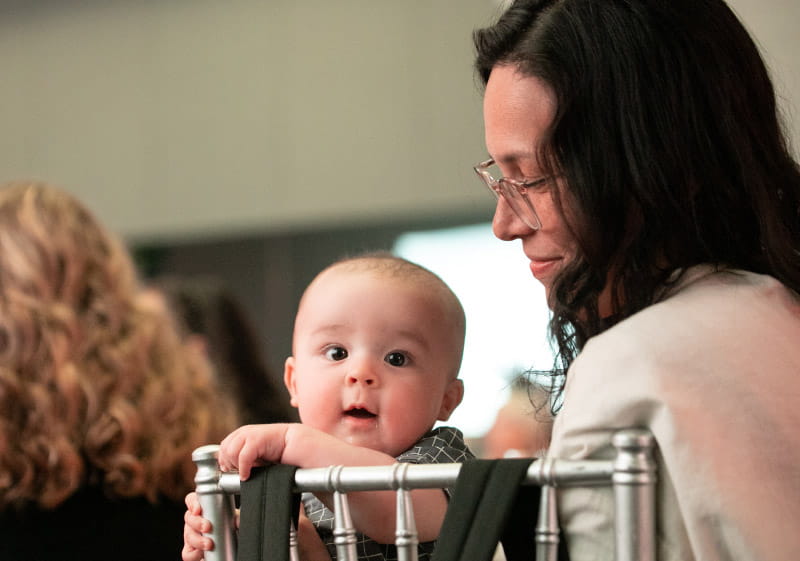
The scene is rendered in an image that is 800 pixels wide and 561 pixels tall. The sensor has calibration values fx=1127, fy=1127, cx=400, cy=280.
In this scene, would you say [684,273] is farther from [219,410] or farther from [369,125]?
[369,125]

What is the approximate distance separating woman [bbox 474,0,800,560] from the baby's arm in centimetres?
23

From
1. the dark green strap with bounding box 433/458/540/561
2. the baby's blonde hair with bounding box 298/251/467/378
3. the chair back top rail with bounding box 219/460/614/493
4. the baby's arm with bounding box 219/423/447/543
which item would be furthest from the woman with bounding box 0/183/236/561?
the dark green strap with bounding box 433/458/540/561

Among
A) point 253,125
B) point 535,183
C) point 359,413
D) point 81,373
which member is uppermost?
point 253,125

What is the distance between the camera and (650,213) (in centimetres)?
129

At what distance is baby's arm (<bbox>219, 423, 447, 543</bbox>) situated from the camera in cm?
120

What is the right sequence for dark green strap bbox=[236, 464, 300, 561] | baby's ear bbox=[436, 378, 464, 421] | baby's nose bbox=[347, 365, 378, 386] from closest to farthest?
dark green strap bbox=[236, 464, 300, 561] < baby's nose bbox=[347, 365, 378, 386] < baby's ear bbox=[436, 378, 464, 421]

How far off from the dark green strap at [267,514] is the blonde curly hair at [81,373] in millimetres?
1176

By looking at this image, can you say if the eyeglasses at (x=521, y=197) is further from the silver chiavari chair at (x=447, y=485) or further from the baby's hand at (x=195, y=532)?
the baby's hand at (x=195, y=532)

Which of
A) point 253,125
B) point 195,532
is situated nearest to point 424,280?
point 195,532

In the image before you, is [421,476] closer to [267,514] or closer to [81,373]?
[267,514]

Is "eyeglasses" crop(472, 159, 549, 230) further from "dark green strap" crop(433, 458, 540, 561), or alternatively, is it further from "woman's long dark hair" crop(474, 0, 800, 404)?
"dark green strap" crop(433, 458, 540, 561)

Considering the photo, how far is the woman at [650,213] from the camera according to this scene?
1.08 metres

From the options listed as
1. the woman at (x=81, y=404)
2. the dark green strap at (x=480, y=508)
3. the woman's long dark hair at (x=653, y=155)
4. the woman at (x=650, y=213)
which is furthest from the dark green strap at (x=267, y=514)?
the woman at (x=81, y=404)

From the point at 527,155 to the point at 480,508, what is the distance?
1.52ft
